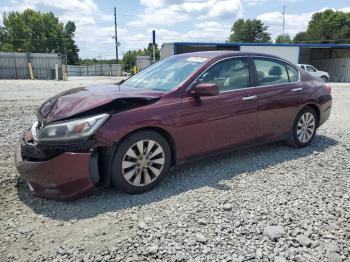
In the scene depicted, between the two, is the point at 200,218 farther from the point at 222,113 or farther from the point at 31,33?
the point at 31,33

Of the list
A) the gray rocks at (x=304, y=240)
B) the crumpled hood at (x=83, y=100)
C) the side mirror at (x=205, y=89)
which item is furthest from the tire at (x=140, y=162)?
the gray rocks at (x=304, y=240)

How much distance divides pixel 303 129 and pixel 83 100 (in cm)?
369

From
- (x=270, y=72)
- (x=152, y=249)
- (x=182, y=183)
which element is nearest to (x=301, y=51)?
(x=270, y=72)

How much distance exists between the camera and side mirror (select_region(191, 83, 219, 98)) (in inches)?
163

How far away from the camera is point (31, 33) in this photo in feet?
254

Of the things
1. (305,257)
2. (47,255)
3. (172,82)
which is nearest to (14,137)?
(172,82)

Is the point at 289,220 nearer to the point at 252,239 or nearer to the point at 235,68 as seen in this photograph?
the point at 252,239

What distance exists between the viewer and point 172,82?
445 cm

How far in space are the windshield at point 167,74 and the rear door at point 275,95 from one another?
104 centimetres

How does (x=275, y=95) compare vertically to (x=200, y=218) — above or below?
above

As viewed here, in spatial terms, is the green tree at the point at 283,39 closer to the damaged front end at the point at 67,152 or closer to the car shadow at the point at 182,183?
the car shadow at the point at 182,183

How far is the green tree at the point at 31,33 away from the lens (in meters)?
76.7

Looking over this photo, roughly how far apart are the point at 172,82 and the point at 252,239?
224 cm

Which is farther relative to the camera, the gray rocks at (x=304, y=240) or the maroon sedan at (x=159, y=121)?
the maroon sedan at (x=159, y=121)
